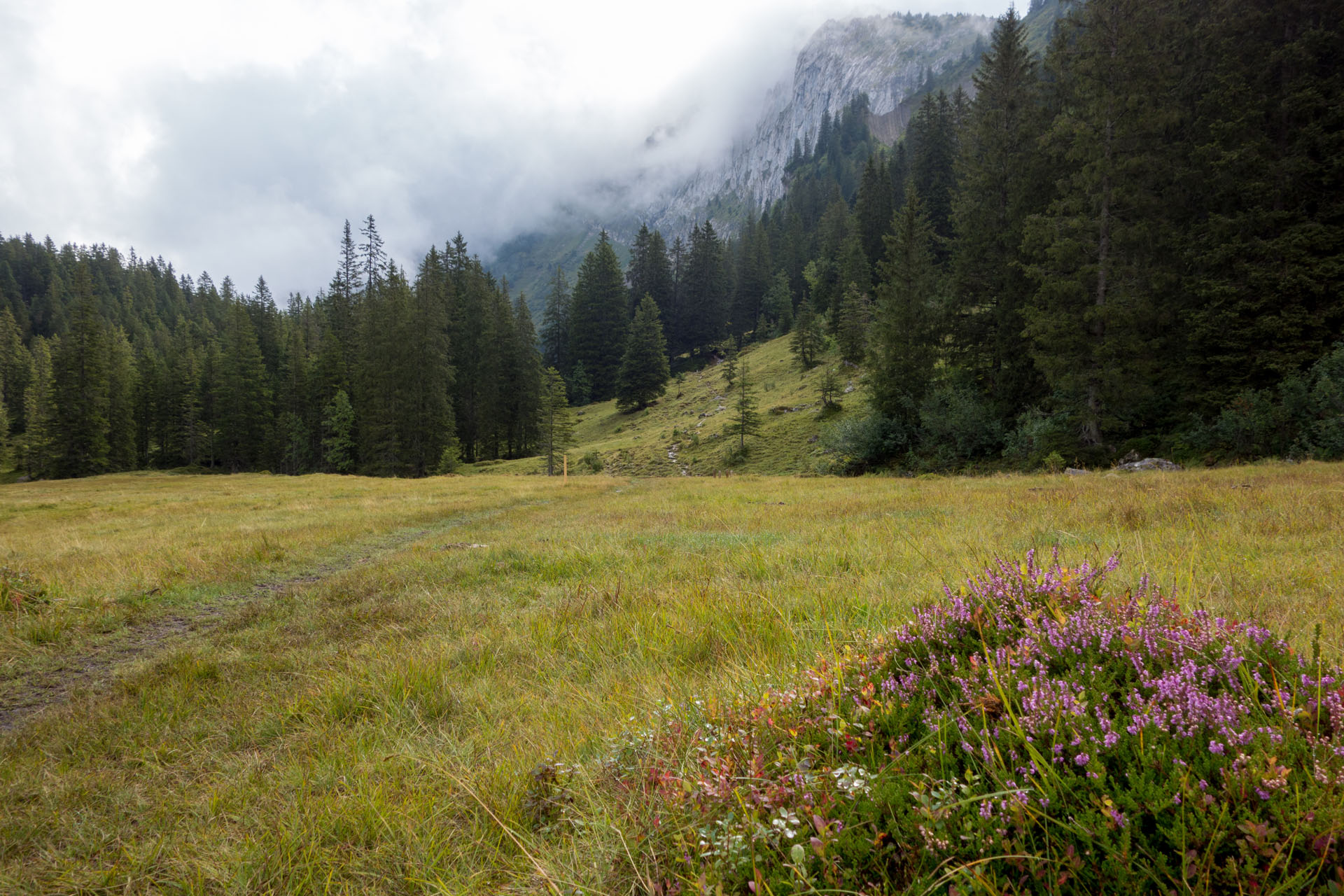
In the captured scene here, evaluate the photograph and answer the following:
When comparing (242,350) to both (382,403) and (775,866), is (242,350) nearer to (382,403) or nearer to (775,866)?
(382,403)

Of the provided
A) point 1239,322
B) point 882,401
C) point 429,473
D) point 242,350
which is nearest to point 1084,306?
point 1239,322

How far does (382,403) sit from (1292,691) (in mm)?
57460

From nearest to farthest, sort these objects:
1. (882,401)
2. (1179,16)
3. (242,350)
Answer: (1179,16), (882,401), (242,350)

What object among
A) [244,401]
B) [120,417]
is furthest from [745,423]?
[120,417]

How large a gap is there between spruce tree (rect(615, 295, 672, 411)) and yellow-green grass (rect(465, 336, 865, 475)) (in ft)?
5.23

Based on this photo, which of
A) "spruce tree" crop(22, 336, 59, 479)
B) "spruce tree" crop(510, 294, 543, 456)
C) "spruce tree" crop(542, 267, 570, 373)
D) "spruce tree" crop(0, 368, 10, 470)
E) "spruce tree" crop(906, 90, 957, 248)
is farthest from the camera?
"spruce tree" crop(542, 267, 570, 373)

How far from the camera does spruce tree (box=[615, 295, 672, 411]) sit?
221ft

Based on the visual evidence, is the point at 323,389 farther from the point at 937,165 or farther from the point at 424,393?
the point at 937,165

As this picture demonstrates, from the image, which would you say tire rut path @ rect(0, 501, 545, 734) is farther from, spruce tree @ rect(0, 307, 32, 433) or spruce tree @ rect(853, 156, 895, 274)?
spruce tree @ rect(0, 307, 32, 433)

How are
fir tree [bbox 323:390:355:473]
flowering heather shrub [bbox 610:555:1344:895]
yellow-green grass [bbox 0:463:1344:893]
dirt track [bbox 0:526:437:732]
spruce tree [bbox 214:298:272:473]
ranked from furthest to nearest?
spruce tree [bbox 214:298:272:473] < fir tree [bbox 323:390:355:473] < dirt track [bbox 0:526:437:732] < yellow-green grass [bbox 0:463:1344:893] < flowering heather shrub [bbox 610:555:1344:895]

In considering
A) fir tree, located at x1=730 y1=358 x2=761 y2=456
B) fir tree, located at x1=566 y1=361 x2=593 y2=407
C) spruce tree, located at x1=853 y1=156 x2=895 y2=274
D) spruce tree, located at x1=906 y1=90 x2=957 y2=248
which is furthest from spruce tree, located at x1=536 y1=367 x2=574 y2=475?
spruce tree, located at x1=906 y1=90 x2=957 y2=248

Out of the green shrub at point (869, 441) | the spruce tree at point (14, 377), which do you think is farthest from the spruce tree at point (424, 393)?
the spruce tree at point (14, 377)

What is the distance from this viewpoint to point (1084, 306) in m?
21.8

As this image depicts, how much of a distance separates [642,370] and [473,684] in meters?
64.8
